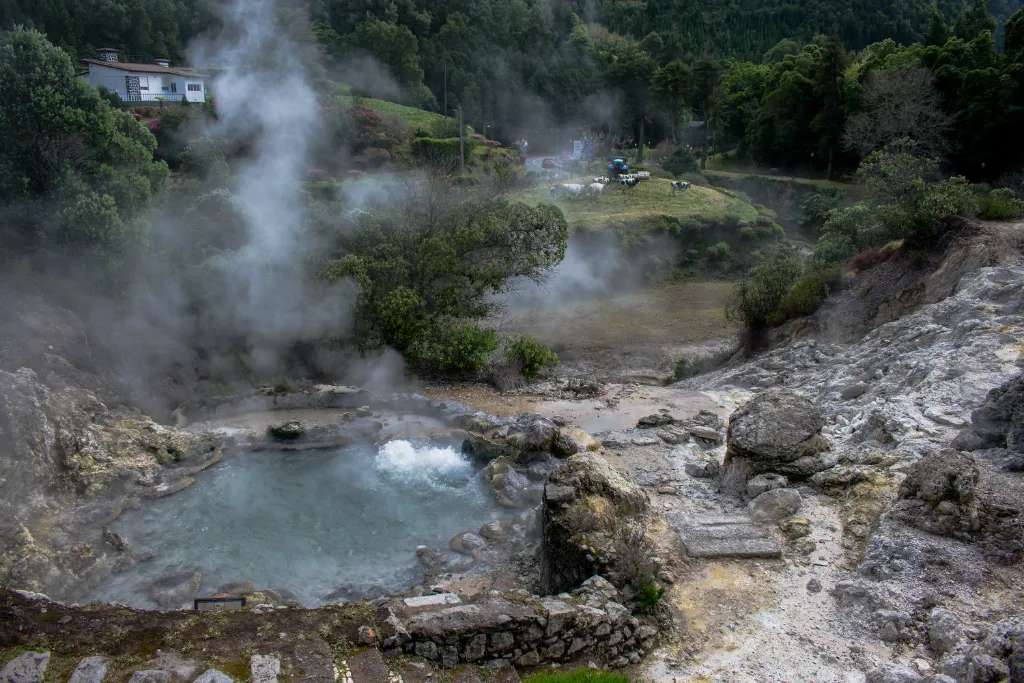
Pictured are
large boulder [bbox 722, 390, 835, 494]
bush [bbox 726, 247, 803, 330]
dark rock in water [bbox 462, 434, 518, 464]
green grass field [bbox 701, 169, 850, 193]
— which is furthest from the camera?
green grass field [bbox 701, 169, 850, 193]

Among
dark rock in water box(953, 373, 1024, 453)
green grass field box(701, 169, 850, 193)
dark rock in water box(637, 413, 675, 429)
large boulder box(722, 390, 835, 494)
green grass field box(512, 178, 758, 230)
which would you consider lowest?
dark rock in water box(637, 413, 675, 429)

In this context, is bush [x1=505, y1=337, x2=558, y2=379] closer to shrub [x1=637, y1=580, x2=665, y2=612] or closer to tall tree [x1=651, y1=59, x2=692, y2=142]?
shrub [x1=637, y1=580, x2=665, y2=612]

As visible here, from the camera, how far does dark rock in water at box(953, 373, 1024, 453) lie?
9.34 meters

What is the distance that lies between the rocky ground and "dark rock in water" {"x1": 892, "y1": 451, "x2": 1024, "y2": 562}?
20 millimetres

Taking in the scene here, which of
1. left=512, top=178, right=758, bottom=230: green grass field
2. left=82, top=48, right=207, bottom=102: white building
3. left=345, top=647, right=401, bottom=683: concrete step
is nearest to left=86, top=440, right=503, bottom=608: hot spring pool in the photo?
left=345, top=647, right=401, bottom=683: concrete step

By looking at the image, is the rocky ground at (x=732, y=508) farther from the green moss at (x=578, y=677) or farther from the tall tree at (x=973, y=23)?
the tall tree at (x=973, y=23)

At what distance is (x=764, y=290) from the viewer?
1931 cm

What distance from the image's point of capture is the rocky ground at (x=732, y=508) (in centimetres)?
682

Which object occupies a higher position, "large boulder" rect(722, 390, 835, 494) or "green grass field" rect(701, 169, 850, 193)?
"green grass field" rect(701, 169, 850, 193)

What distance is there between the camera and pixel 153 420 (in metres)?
13.4

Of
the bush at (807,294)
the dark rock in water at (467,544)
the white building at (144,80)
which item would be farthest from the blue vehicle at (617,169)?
the dark rock in water at (467,544)

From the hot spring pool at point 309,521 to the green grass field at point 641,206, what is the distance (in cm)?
1651

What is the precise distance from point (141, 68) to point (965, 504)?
2860cm

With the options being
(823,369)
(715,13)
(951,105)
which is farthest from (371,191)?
(715,13)
